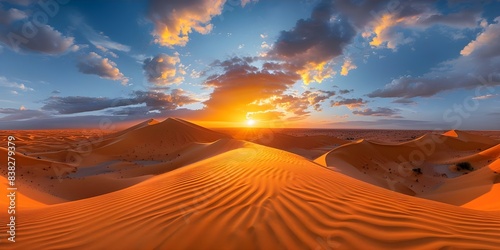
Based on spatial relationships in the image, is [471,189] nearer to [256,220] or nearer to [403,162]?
[403,162]

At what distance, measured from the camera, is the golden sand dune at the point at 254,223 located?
2633 millimetres

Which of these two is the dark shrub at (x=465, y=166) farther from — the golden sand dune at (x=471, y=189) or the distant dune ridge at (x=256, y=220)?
the distant dune ridge at (x=256, y=220)

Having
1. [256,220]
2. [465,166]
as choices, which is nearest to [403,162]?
[465,166]

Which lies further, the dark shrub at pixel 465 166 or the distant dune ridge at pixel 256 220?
the dark shrub at pixel 465 166

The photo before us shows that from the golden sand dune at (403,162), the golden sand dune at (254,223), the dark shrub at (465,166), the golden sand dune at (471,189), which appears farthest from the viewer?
the dark shrub at (465,166)

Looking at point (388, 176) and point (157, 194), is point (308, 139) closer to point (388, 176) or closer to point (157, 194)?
point (388, 176)

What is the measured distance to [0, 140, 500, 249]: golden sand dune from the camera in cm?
263

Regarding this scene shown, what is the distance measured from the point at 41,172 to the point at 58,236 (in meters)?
12.3

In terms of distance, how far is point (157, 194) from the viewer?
450 centimetres

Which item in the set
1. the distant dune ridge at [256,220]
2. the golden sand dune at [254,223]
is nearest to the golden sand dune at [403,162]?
Result: the distant dune ridge at [256,220]

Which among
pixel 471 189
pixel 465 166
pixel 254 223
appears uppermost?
pixel 254 223

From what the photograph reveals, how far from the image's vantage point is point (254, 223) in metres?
2.96

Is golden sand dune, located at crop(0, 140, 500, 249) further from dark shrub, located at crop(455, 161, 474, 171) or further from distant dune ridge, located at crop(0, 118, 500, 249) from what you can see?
dark shrub, located at crop(455, 161, 474, 171)

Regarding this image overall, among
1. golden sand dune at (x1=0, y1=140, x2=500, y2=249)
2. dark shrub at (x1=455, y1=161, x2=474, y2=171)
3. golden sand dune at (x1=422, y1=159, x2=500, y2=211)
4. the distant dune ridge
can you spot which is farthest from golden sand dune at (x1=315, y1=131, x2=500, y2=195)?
golden sand dune at (x1=0, y1=140, x2=500, y2=249)
